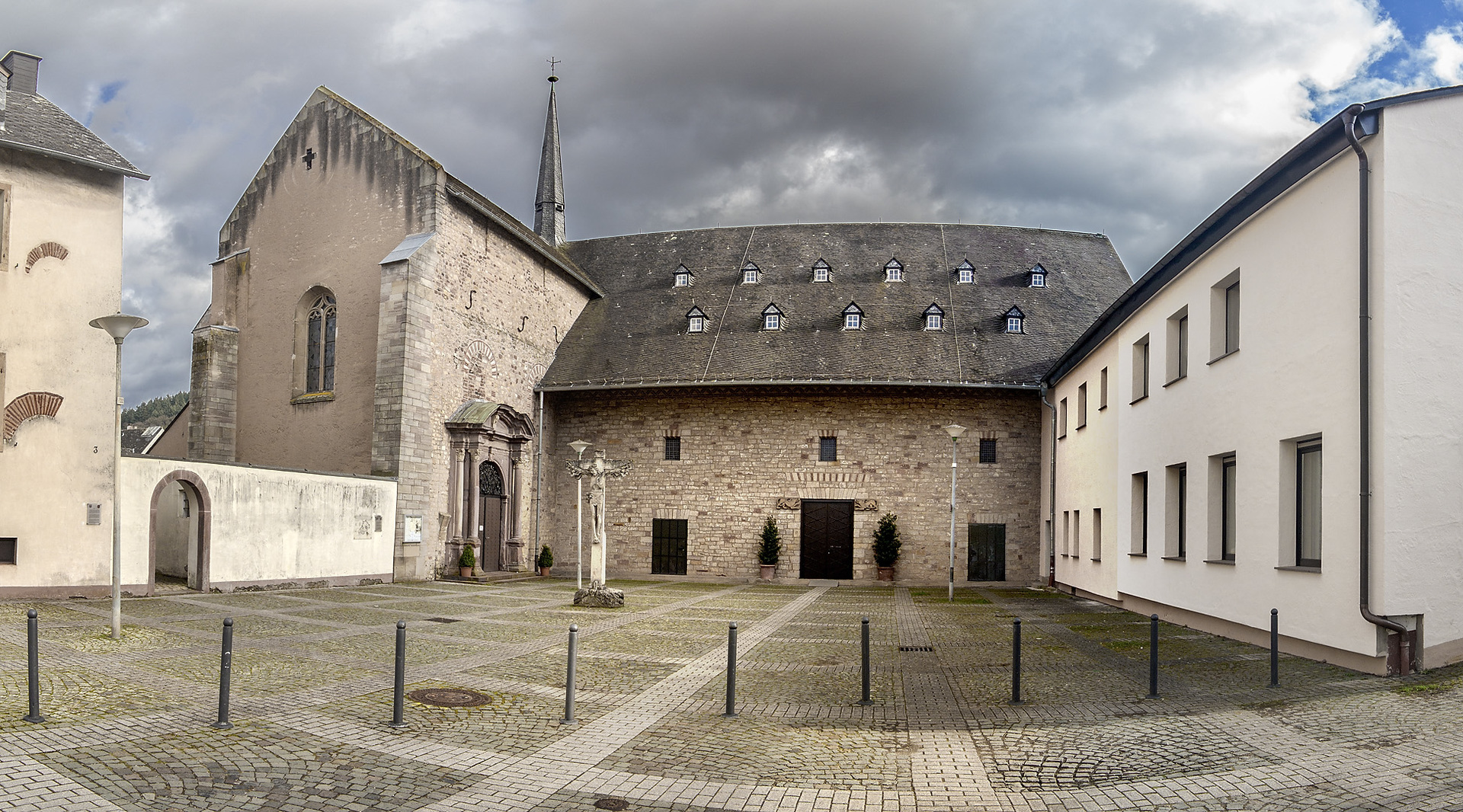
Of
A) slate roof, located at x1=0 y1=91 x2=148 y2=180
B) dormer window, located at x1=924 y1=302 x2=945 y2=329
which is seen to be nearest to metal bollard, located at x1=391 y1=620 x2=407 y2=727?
slate roof, located at x1=0 y1=91 x2=148 y2=180

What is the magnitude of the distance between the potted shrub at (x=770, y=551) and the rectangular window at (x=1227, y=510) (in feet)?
51.0

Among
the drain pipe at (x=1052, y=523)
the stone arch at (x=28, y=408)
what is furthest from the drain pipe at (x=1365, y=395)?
the stone arch at (x=28, y=408)

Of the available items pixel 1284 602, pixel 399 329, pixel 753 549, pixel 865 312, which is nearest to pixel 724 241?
pixel 865 312

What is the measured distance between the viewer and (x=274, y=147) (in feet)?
89.0

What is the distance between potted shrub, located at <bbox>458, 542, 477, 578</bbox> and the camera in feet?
78.3

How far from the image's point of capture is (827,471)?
28375 millimetres

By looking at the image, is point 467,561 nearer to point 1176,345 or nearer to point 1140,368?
point 1140,368

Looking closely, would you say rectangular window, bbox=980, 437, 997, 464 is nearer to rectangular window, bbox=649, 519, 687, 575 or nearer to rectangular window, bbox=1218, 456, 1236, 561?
rectangular window, bbox=649, 519, 687, 575

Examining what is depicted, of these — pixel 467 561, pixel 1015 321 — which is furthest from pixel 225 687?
pixel 1015 321

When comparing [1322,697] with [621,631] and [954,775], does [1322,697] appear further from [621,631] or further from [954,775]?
[621,631]

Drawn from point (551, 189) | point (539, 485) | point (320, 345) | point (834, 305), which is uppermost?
point (551, 189)

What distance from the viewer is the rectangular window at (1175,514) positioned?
51.4ft

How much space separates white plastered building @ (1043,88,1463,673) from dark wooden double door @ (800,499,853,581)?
13.4 m

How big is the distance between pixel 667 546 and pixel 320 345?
1129 centimetres
